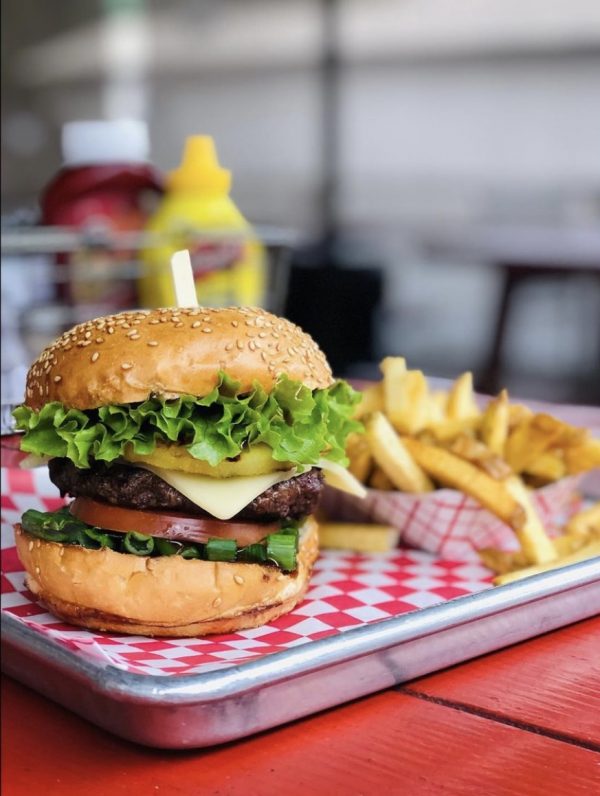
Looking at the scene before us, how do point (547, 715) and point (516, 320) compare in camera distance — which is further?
point (516, 320)

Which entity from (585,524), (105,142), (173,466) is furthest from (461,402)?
(105,142)

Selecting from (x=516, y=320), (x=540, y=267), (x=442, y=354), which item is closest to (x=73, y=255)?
(x=540, y=267)

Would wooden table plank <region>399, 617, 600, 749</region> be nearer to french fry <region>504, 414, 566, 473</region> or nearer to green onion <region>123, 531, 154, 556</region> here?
green onion <region>123, 531, 154, 556</region>

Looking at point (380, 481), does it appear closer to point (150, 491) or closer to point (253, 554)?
point (253, 554)

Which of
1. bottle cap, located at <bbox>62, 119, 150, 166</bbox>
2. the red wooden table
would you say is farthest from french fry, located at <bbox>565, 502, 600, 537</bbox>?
bottle cap, located at <bbox>62, 119, 150, 166</bbox>

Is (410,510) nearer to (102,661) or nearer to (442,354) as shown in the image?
(102,661)

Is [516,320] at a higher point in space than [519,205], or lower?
lower
